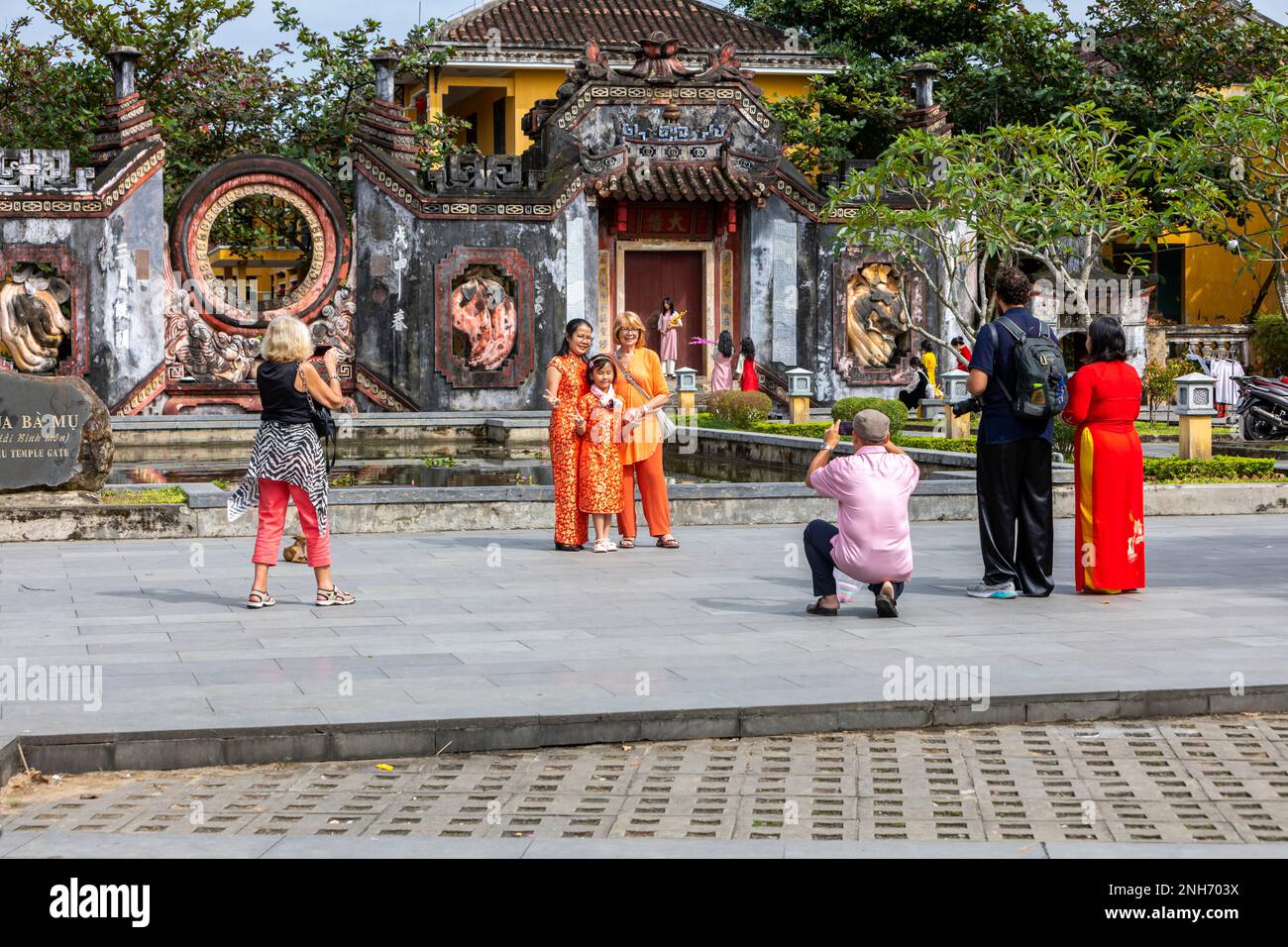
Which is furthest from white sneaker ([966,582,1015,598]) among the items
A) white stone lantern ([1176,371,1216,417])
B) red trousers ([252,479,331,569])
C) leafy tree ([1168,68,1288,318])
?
leafy tree ([1168,68,1288,318])

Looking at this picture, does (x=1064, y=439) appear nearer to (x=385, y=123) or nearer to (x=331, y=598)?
(x=331, y=598)

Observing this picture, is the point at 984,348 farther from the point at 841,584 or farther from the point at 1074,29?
the point at 1074,29

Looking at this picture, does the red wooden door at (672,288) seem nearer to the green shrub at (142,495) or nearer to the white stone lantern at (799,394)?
the white stone lantern at (799,394)

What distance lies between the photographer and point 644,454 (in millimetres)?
11867

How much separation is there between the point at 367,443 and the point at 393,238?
502cm

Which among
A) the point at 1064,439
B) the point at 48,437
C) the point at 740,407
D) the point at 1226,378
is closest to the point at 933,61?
the point at 1226,378

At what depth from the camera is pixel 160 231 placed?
2697 centimetres

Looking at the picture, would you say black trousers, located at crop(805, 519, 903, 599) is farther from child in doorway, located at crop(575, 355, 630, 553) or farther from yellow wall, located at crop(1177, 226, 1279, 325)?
yellow wall, located at crop(1177, 226, 1279, 325)

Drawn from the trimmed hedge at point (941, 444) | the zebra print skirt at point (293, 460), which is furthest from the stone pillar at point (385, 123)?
the zebra print skirt at point (293, 460)

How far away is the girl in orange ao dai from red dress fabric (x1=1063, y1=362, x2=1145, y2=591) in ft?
11.2

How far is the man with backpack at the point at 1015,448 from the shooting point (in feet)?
30.8

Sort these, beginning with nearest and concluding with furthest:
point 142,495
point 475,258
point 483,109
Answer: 1. point 142,495
2. point 475,258
3. point 483,109

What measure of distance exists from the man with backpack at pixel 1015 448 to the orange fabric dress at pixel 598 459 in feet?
9.94

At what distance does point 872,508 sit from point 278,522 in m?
3.22
